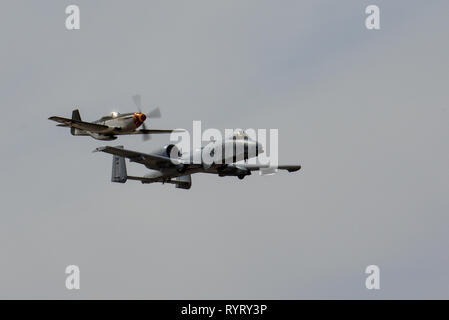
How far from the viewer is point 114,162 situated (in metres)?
106

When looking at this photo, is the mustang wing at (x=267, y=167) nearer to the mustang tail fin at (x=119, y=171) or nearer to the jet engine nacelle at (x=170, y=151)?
the jet engine nacelle at (x=170, y=151)

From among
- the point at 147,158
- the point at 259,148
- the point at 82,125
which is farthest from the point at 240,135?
the point at 82,125

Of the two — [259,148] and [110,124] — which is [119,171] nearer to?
[110,124]

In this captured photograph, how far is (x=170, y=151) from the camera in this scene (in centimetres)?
10369

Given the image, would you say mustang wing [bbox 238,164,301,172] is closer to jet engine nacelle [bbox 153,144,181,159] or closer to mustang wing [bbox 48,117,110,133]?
jet engine nacelle [bbox 153,144,181,159]

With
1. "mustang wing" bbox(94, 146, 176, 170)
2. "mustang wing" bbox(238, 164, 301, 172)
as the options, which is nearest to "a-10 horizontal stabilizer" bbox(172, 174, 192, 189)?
"mustang wing" bbox(94, 146, 176, 170)

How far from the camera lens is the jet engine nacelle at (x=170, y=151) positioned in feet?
340

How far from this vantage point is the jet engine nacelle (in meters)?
104

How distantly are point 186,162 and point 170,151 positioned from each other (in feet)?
8.48

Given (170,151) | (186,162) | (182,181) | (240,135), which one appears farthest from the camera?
(182,181)

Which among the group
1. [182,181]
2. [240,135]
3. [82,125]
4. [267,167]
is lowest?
[182,181]
